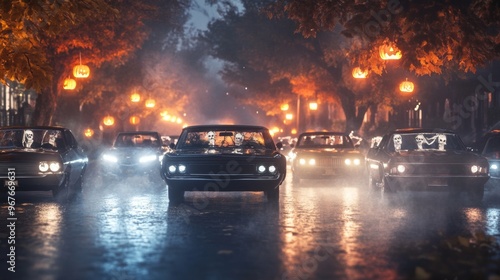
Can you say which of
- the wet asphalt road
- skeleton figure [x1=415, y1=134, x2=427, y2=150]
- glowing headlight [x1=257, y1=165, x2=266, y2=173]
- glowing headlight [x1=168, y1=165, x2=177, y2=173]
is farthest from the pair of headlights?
skeleton figure [x1=415, y1=134, x2=427, y2=150]

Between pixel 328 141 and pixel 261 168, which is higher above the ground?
pixel 328 141

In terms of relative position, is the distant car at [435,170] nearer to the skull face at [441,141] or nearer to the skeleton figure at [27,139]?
the skull face at [441,141]

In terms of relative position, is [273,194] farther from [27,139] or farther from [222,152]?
[27,139]

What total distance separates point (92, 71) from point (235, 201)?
3172 cm

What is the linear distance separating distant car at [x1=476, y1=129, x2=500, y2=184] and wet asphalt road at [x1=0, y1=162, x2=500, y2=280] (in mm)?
1127

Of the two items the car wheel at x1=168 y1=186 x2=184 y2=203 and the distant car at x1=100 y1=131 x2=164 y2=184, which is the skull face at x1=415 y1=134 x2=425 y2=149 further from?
the distant car at x1=100 y1=131 x2=164 y2=184

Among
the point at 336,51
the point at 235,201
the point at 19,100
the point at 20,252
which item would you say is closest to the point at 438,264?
the point at 20,252

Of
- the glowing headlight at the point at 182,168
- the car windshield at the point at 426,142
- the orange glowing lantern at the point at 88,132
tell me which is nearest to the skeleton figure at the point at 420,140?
the car windshield at the point at 426,142

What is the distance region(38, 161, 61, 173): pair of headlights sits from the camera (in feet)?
57.8

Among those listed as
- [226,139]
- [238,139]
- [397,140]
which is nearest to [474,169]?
[397,140]

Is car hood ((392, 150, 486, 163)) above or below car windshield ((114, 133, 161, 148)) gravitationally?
below

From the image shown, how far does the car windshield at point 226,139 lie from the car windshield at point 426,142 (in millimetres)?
3226

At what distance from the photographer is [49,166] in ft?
58.1

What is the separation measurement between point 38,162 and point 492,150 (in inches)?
436
